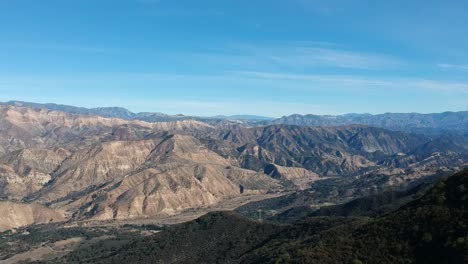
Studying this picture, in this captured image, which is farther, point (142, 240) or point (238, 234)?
point (142, 240)

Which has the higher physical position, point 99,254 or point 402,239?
point 402,239

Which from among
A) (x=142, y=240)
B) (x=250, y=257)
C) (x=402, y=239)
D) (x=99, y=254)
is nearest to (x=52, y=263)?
(x=99, y=254)

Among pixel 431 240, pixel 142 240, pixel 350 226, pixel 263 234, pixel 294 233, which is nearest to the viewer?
pixel 431 240

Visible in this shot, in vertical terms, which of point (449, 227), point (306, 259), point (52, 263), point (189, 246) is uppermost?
point (449, 227)

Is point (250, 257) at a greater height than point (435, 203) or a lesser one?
lesser

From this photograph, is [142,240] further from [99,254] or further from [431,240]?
[431,240]

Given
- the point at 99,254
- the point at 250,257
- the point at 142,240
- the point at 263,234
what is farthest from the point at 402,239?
the point at 99,254

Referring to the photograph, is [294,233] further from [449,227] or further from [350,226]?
[449,227]

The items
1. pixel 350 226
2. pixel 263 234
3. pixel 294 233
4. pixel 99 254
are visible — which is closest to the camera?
pixel 350 226

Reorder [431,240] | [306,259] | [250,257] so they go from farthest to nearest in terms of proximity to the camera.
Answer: [250,257]
[306,259]
[431,240]
